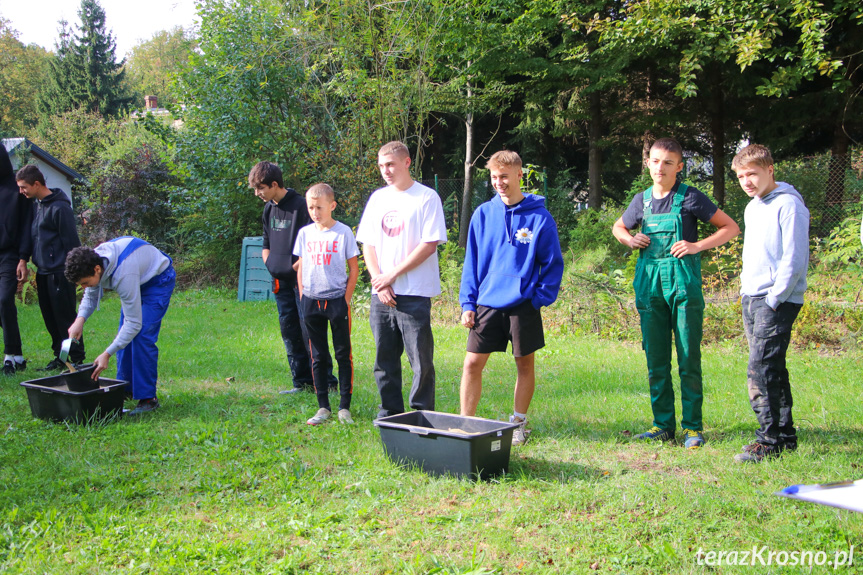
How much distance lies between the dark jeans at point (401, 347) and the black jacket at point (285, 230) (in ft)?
4.83

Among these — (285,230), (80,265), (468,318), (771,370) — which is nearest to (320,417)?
(468,318)

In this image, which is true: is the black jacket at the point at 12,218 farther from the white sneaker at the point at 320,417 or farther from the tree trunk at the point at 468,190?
the tree trunk at the point at 468,190

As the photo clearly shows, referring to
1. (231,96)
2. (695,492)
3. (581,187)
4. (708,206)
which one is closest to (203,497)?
(695,492)

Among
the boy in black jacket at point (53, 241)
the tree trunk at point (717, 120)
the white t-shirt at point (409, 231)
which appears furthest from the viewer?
the tree trunk at point (717, 120)

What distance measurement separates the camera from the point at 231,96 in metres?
13.7

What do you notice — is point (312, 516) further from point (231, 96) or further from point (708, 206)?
point (231, 96)

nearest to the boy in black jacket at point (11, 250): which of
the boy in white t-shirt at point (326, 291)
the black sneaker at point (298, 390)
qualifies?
the black sneaker at point (298, 390)

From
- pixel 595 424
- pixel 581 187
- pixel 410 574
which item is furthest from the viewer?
pixel 581 187

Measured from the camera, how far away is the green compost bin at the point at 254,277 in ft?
43.2

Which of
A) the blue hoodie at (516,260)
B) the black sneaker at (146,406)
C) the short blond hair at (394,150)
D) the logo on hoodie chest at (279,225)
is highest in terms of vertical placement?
the short blond hair at (394,150)

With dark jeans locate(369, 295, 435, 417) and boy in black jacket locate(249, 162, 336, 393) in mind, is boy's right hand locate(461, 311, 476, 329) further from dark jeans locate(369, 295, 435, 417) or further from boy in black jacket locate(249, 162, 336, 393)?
boy in black jacket locate(249, 162, 336, 393)

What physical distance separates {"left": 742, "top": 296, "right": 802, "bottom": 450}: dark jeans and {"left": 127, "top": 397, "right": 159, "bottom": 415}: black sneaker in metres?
4.40

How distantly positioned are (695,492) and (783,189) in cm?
191

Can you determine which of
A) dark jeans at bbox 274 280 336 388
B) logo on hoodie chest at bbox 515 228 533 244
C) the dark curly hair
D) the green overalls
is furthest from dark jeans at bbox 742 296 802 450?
the dark curly hair
